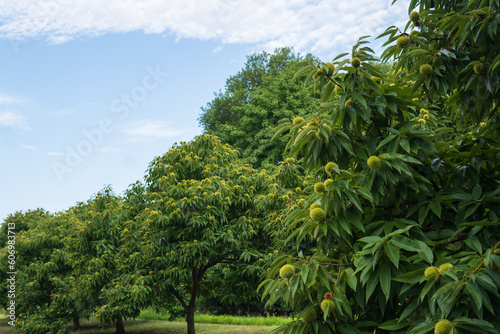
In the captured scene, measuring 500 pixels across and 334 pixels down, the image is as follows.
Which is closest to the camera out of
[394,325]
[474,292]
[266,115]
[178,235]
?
[474,292]

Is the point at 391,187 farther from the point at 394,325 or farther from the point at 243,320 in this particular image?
the point at 243,320

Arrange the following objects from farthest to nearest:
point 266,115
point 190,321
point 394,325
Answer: point 266,115, point 190,321, point 394,325

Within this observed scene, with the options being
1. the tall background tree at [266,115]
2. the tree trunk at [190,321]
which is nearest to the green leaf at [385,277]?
the tree trunk at [190,321]

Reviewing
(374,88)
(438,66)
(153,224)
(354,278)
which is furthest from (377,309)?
(153,224)

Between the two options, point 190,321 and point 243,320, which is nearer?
point 190,321

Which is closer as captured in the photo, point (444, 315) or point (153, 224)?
point (444, 315)

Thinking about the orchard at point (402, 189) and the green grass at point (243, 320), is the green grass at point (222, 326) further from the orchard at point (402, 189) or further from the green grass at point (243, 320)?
the orchard at point (402, 189)

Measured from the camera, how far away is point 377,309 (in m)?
2.86

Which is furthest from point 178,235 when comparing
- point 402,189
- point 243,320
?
point 243,320

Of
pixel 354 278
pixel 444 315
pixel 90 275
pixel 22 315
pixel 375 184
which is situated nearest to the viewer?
pixel 444 315

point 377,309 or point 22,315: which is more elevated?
point 377,309

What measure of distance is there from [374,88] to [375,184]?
0.67m

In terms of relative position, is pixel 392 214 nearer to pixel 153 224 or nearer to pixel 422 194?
pixel 422 194

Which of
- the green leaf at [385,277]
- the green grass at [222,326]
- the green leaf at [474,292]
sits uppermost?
the green leaf at [385,277]
